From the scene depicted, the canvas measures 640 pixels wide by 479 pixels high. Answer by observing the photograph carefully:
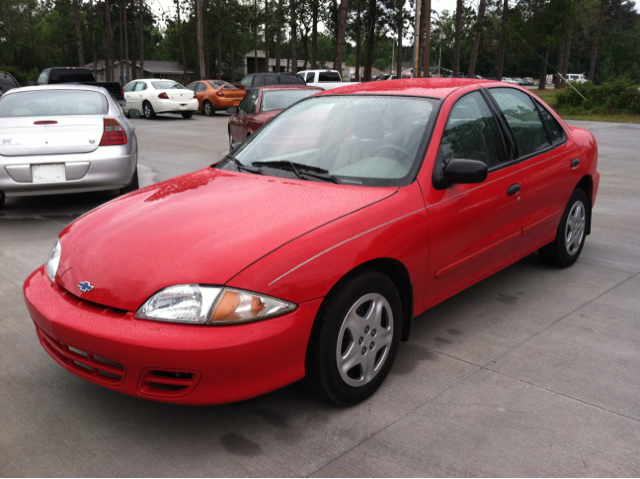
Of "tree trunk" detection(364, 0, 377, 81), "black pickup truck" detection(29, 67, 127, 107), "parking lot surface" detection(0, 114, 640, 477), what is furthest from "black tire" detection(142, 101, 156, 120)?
"tree trunk" detection(364, 0, 377, 81)

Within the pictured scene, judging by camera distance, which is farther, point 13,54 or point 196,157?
point 13,54

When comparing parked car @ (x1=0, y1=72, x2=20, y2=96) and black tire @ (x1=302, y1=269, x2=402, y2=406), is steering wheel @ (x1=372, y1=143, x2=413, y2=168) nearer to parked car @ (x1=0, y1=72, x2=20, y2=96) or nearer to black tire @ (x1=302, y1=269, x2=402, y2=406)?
black tire @ (x1=302, y1=269, x2=402, y2=406)

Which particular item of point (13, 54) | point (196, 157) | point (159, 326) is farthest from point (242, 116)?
point (13, 54)

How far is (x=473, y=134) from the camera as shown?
3.78 meters

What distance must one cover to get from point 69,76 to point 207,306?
21.9 m

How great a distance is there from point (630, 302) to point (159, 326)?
3399 mm

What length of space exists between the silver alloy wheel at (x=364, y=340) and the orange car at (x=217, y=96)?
22896 mm

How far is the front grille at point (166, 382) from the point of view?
2.45m

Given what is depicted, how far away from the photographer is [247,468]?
2.48 m

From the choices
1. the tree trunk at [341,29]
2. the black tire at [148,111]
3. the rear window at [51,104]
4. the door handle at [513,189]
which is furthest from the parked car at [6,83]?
the door handle at [513,189]

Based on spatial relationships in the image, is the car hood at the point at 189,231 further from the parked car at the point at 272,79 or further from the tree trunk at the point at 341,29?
the tree trunk at the point at 341,29

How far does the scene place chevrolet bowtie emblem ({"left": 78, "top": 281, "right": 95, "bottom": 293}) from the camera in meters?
2.65

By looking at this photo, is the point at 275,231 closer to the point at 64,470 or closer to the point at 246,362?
the point at 246,362

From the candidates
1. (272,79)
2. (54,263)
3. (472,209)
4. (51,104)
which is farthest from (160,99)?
(472,209)
